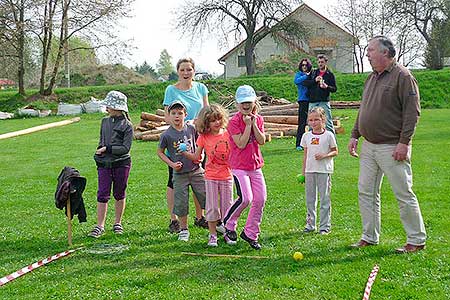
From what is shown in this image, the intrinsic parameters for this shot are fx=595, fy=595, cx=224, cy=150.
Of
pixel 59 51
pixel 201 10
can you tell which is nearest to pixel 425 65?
pixel 201 10

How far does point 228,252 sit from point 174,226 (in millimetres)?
1152

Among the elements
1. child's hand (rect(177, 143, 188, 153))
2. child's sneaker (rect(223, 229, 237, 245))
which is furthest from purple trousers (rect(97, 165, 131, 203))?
child's sneaker (rect(223, 229, 237, 245))

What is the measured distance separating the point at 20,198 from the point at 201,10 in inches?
1491

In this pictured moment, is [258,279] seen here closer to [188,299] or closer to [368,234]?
[188,299]

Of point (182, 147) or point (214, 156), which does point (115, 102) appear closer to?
point (182, 147)

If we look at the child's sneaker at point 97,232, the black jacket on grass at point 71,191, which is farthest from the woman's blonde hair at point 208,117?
the child's sneaker at point 97,232

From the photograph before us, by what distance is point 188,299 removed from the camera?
4.68 meters

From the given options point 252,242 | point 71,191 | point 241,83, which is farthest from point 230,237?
point 241,83

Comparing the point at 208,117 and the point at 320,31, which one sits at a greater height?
the point at 320,31

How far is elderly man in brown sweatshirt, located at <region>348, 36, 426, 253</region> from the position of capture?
5.54m

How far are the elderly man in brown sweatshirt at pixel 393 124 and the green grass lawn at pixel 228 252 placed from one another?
448mm

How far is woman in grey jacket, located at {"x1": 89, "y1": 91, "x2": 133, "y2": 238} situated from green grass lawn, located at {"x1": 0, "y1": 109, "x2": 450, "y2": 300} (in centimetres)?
30

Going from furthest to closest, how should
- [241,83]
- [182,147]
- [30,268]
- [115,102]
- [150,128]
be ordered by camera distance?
[241,83] < [150,128] < [115,102] < [182,147] < [30,268]

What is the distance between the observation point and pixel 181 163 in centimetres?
662
